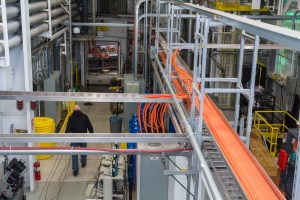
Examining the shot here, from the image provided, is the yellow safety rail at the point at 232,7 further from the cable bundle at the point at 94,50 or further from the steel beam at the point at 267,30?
the steel beam at the point at 267,30

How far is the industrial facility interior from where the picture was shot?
11.8 feet

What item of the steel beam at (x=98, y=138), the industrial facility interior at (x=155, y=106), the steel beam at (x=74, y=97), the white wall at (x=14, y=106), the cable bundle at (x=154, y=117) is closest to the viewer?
the industrial facility interior at (x=155, y=106)

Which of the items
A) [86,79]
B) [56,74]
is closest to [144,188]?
[56,74]

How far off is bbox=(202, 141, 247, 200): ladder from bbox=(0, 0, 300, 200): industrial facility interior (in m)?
0.01

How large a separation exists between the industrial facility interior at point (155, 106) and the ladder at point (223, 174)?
0.01 meters

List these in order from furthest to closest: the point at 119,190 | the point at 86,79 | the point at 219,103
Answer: the point at 86,79 → the point at 219,103 → the point at 119,190

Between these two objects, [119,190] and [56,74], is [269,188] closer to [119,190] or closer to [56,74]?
[119,190]

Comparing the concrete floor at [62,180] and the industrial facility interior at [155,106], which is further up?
the industrial facility interior at [155,106]

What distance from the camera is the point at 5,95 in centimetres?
551

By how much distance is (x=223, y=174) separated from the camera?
11.7 ft

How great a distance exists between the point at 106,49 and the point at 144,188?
1187cm

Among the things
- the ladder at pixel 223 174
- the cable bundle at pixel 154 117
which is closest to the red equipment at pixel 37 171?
the cable bundle at pixel 154 117

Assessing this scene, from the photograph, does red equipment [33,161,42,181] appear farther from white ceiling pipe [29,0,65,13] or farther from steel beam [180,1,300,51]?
steel beam [180,1,300,51]

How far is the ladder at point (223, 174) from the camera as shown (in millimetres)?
3286
